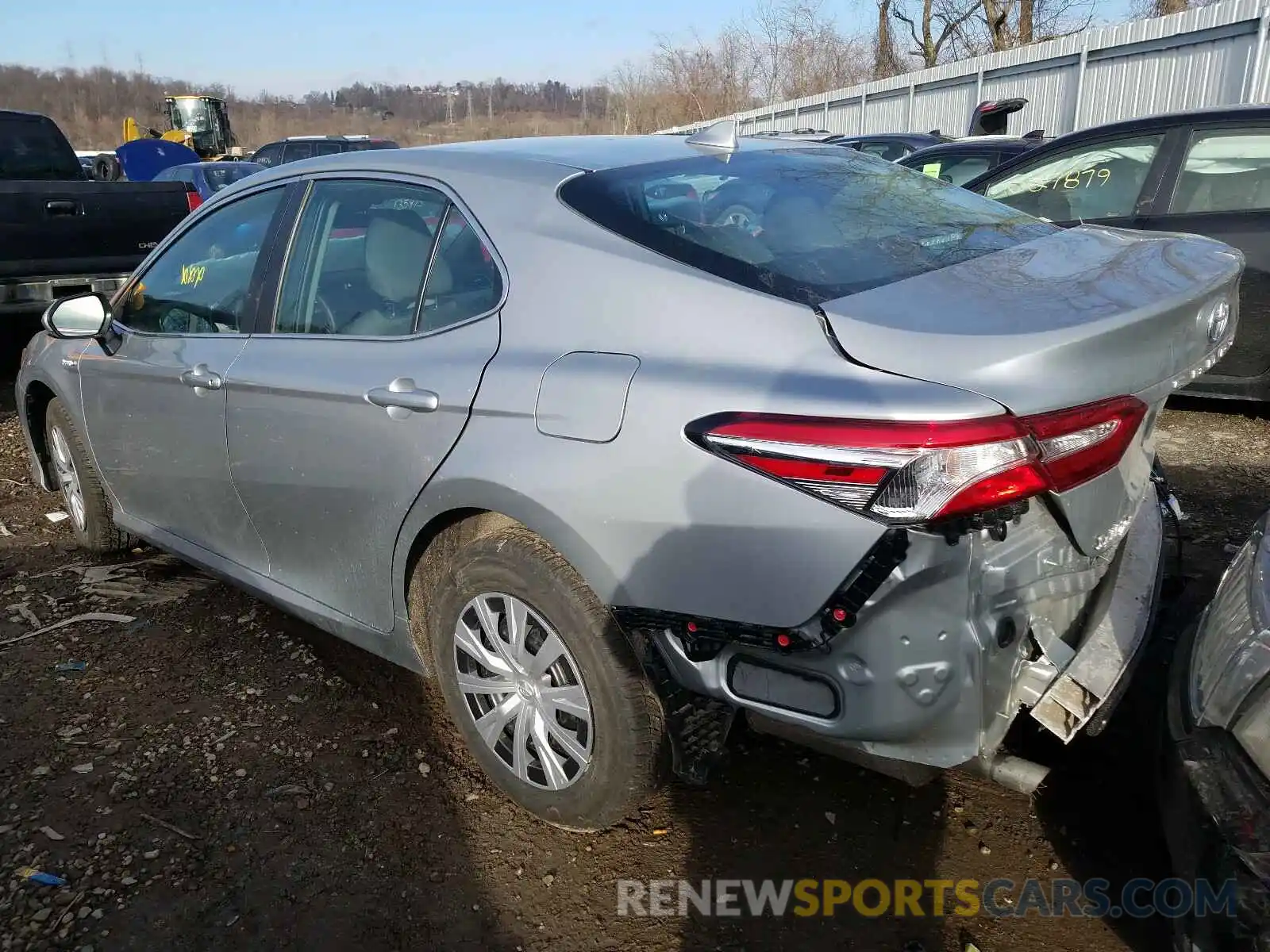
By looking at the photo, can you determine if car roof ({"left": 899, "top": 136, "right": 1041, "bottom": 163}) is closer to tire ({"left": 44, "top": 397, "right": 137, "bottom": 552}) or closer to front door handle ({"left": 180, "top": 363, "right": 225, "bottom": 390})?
tire ({"left": 44, "top": 397, "right": 137, "bottom": 552})

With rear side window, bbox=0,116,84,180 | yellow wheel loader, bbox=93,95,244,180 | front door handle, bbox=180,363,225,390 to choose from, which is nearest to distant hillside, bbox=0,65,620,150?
yellow wheel loader, bbox=93,95,244,180

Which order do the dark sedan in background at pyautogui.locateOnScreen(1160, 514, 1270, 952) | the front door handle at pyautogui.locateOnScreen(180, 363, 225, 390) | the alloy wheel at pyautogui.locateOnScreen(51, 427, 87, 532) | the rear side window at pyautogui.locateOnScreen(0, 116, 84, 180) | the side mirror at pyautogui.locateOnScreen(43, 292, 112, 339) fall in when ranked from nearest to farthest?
the dark sedan in background at pyautogui.locateOnScreen(1160, 514, 1270, 952), the front door handle at pyautogui.locateOnScreen(180, 363, 225, 390), the side mirror at pyautogui.locateOnScreen(43, 292, 112, 339), the alloy wheel at pyautogui.locateOnScreen(51, 427, 87, 532), the rear side window at pyautogui.locateOnScreen(0, 116, 84, 180)

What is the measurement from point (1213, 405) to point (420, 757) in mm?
5148

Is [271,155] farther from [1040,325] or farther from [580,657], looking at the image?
[1040,325]

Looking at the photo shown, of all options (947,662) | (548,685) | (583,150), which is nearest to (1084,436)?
(947,662)

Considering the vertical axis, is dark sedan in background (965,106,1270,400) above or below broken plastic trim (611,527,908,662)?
above

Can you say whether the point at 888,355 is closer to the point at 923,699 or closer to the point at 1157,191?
the point at 923,699

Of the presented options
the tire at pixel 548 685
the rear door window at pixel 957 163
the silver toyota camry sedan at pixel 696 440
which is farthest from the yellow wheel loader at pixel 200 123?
the tire at pixel 548 685

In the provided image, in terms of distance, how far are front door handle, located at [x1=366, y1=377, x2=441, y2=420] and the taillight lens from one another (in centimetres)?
90

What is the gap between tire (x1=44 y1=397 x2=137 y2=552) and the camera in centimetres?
419

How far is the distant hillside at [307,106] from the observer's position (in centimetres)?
7231

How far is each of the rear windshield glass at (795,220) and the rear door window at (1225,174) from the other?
310 cm

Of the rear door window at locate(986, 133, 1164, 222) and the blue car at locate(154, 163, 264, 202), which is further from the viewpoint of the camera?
the blue car at locate(154, 163, 264, 202)

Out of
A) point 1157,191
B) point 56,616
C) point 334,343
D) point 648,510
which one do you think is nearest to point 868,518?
point 648,510
